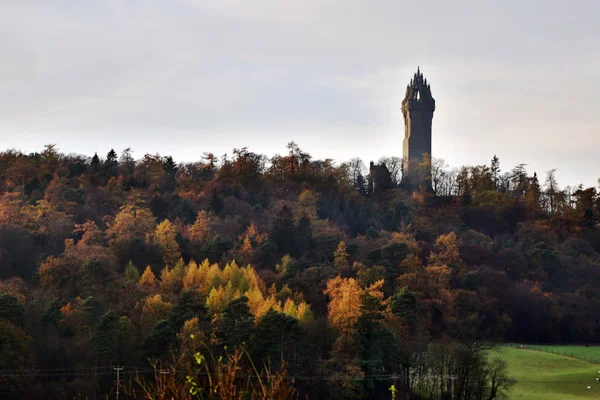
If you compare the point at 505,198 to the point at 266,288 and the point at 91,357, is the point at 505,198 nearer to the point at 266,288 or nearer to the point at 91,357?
the point at 266,288

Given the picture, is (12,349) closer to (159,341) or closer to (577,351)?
(159,341)

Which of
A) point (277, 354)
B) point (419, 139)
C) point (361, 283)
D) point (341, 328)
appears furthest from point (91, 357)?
point (419, 139)

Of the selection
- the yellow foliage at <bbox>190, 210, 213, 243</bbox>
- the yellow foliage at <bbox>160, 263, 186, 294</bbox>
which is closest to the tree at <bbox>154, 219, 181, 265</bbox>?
the yellow foliage at <bbox>190, 210, 213, 243</bbox>

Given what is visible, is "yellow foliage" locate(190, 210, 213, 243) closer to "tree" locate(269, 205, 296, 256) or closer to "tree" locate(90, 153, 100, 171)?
"tree" locate(269, 205, 296, 256)

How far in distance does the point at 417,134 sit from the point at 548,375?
264ft

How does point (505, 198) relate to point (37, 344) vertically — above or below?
above

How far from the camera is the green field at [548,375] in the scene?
65.4 m

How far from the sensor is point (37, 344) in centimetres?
6109

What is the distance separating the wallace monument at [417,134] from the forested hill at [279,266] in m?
3.73

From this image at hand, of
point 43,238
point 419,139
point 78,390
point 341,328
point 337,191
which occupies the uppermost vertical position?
point 419,139

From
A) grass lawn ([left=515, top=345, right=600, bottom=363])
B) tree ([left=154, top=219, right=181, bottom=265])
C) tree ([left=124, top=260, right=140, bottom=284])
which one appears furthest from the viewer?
tree ([left=154, top=219, right=181, bottom=265])

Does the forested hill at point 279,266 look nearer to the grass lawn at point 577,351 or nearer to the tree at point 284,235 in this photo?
the tree at point 284,235

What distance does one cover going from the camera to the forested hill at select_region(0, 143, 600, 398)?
206ft

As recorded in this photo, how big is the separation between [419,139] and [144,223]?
6764 cm
